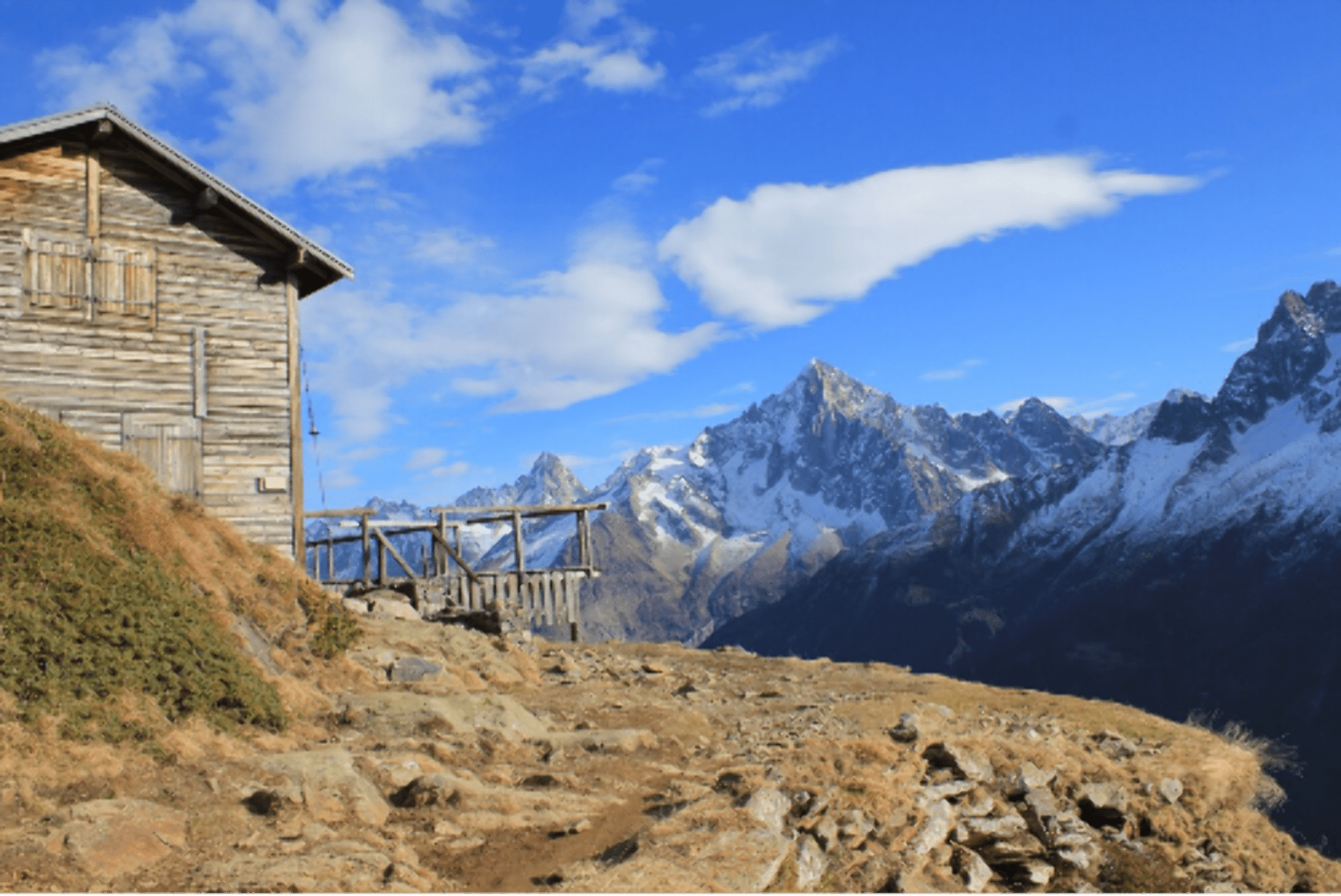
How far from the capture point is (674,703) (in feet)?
69.3

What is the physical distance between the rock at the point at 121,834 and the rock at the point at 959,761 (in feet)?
37.5

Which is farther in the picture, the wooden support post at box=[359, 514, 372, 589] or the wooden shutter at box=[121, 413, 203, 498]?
the wooden support post at box=[359, 514, 372, 589]

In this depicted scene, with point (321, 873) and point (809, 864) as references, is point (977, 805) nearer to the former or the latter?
point (809, 864)

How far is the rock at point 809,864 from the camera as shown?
519 inches

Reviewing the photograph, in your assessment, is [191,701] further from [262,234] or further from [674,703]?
[262,234]

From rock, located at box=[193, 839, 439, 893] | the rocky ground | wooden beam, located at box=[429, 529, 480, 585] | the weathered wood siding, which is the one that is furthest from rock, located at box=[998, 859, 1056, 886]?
wooden beam, located at box=[429, 529, 480, 585]

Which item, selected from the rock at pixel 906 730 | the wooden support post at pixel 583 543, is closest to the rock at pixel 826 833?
the rock at pixel 906 730

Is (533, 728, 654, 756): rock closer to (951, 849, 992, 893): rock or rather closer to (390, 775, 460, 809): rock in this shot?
(390, 775, 460, 809): rock

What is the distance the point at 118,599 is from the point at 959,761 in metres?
12.8

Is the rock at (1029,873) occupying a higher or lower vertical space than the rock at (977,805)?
lower

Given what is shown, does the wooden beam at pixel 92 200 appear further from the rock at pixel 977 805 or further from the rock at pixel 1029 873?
the rock at pixel 1029 873

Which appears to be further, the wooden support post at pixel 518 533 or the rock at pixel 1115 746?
the wooden support post at pixel 518 533

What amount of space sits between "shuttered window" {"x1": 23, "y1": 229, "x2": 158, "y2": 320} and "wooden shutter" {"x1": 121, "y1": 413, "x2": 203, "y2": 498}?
2.27m

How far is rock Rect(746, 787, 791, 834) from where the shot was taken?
536 inches
